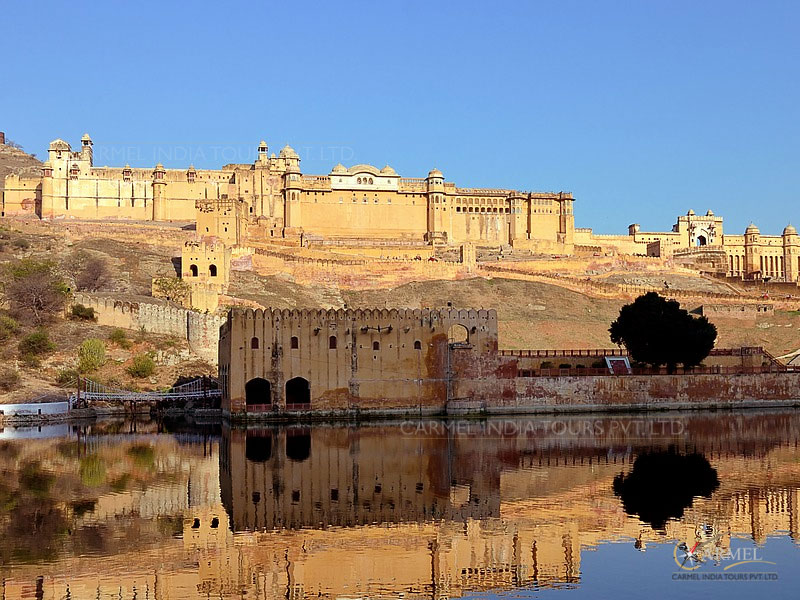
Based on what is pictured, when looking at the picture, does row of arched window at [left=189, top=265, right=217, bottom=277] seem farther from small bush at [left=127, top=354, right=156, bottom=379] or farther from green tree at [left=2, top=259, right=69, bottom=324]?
small bush at [left=127, top=354, right=156, bottom=379]

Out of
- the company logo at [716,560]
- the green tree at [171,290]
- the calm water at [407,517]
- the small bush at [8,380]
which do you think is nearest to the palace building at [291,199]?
the green tree at [171,290]

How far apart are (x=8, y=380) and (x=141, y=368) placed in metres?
5.81

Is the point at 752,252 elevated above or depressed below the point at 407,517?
above

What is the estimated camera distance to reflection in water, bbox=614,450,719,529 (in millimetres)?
17703

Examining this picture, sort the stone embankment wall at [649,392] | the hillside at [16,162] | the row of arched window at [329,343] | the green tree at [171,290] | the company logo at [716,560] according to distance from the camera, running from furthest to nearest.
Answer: the hillside at [16,162]
the green tree at [171,290]
the stone embankment wall at [649,392]
the row of arched window at [329,343]
the company logo at [716,560]

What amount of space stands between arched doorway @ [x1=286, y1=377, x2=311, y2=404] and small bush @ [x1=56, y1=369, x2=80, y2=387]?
497 inches

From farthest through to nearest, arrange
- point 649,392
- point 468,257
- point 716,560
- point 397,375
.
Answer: point 468,257, point 649,392, point 397,375, point 716,560

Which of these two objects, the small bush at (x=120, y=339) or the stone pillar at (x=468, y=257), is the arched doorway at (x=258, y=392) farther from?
the stone pillar at (x=468, y=257)

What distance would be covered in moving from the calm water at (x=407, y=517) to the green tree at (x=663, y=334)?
10185 mm

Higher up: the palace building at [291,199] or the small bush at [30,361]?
the palace building at [291,199]

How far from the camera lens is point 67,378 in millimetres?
43500

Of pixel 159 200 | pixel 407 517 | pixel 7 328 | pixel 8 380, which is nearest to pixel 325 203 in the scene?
pixel 159 200

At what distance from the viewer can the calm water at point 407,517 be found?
13.5 m

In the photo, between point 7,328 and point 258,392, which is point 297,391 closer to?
point 258,392
